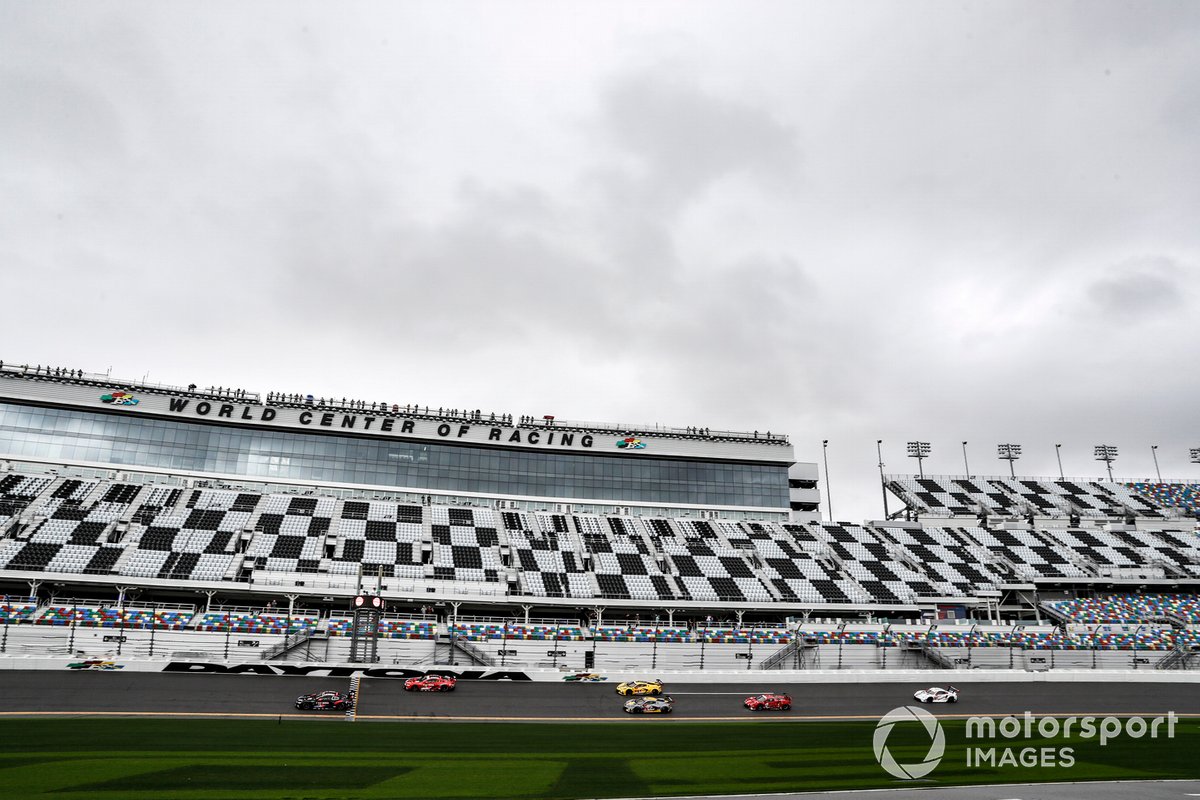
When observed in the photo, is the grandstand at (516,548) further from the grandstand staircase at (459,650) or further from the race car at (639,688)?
the race car at (639,688)

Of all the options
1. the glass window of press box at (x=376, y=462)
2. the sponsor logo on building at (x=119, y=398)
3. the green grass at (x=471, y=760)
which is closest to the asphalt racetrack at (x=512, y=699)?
the green grass at (x=471, y=760)

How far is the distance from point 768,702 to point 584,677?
12.3 metres

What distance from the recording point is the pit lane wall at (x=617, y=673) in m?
42.7

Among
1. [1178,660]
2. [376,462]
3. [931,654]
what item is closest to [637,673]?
[931,654]

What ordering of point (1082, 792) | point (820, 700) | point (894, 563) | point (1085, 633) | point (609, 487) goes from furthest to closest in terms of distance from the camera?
point (609, 487), point (894, 563), point (1085, 633), point (820, 700), point (1082, 792)

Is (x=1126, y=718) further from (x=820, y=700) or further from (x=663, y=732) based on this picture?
(x=663, y=732)

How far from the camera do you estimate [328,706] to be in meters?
36.6

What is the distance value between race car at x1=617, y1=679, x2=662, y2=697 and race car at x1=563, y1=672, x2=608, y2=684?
3704 mm

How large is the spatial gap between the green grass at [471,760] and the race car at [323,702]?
306 centimetres

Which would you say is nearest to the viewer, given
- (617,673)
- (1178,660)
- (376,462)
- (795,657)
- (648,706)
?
(648,706)

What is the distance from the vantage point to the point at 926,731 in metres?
34.9

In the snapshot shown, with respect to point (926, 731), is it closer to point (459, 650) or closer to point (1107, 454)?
point (459, 650)

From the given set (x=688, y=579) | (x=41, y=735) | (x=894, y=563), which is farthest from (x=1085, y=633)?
(x=41, y=735)

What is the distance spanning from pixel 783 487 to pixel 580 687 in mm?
44320
